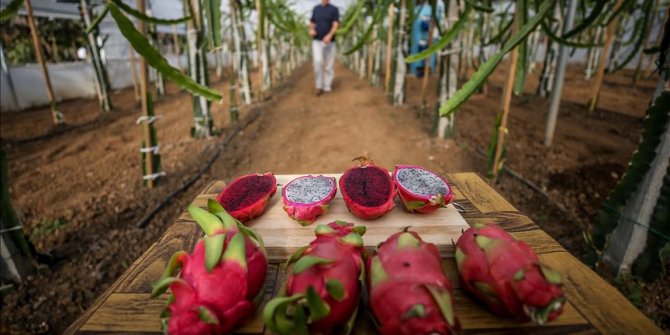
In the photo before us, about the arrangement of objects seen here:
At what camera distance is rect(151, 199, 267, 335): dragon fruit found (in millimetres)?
557

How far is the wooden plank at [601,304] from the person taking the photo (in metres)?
0.66

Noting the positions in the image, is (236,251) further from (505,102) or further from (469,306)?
(505,102)

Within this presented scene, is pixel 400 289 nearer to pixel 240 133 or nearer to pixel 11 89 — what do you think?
pixel 240 133

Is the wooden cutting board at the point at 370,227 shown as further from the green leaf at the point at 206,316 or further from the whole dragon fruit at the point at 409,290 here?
the green leaf at the point at 206,316

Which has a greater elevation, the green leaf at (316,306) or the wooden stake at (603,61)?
the wooden stake at (603,61)

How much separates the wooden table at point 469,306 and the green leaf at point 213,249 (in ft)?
0.53

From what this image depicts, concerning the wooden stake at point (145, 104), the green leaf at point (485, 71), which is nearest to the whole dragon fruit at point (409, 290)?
the green leaf at point (485, 71)

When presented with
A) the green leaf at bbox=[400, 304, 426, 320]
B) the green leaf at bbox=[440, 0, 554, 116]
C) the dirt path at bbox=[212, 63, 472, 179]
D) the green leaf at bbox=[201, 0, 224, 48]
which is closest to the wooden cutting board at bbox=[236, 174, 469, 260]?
the green leaf at bbox=[400, 304, 426, 320]

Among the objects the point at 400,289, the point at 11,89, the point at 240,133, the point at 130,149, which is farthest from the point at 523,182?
the point at 11,89

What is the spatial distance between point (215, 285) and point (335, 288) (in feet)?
0.71

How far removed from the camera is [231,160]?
11.0 ft

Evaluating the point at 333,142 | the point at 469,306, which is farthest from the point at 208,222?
the point at 333,142

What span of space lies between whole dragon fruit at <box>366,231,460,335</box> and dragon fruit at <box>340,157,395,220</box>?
0.26 m

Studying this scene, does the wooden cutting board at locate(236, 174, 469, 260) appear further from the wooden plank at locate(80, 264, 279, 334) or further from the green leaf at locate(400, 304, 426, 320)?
the green leaf at locate(400, 304, 426, 320)
